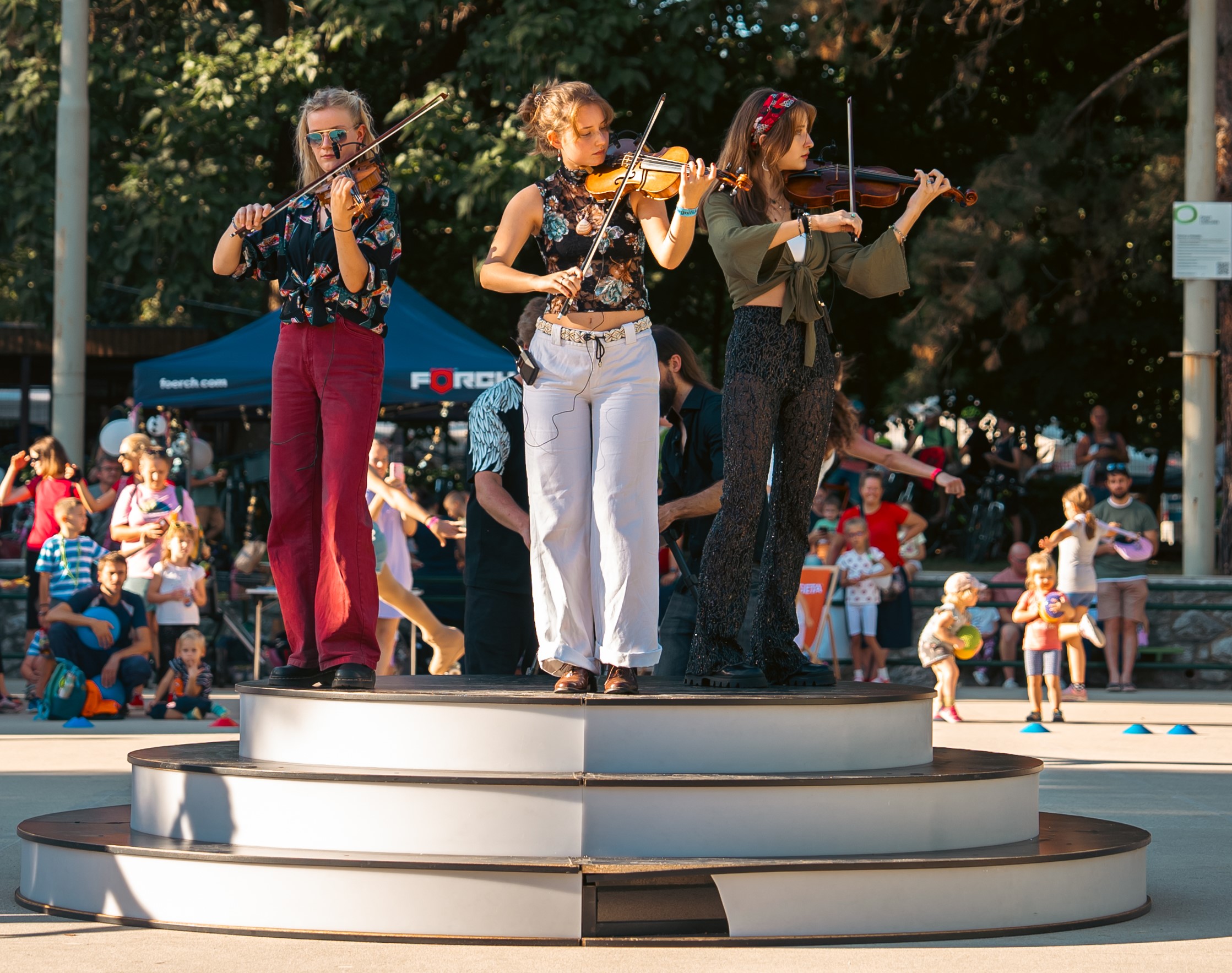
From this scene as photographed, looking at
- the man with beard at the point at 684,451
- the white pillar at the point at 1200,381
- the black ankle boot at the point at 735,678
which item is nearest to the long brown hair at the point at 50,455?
the man with beard at the point at 684,451

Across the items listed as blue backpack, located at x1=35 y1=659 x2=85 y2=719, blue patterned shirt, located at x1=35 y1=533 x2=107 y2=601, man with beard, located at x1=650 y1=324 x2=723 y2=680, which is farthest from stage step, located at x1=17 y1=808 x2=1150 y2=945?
blue patterned shirt, located at x1=35 y1=533 x2=107 y2=601

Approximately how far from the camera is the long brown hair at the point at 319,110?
211 inches

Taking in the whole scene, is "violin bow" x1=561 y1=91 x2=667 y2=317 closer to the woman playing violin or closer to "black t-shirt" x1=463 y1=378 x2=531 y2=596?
the woman playing violin

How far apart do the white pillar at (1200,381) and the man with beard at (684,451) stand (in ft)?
30.7

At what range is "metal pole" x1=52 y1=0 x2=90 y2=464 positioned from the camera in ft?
45.5

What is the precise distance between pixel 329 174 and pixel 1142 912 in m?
3.42

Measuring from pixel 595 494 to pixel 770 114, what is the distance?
1.42m

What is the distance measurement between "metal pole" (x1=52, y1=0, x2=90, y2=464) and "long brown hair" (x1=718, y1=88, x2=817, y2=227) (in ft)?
31.1

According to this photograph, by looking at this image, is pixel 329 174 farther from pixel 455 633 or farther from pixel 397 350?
pixel 397 350

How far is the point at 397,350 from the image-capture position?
14.4 m

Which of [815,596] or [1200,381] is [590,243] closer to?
[815,596]

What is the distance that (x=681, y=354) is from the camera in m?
6.73

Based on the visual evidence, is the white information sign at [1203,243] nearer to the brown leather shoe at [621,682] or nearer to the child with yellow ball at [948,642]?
the child with yellow ball at [948,642]

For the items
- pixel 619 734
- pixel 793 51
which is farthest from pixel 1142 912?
pixel 793 51
